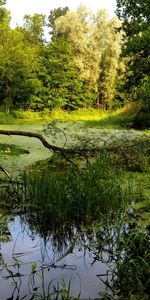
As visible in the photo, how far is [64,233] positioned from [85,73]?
1216 inches

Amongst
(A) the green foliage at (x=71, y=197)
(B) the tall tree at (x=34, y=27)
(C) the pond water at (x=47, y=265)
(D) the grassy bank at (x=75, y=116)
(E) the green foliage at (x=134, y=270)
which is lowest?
(C) the pond water at (x=47, y=265)

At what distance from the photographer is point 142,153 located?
8133 mm

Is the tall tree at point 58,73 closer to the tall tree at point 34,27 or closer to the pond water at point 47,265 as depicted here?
the tall tree at point 34,27

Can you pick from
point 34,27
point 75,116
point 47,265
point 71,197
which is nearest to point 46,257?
point 47,265

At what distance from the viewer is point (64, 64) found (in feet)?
106

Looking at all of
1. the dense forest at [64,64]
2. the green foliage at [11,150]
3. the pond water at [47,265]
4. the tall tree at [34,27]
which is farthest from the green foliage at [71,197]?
the tall tree at [34,27]

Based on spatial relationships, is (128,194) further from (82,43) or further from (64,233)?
(82,43)

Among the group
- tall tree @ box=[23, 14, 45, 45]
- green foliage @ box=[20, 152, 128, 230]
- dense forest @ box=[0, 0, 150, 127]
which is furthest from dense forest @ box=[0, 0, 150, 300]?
tall tree @ box=[23, 14, 45, 45]

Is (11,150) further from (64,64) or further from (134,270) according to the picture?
(64,64)

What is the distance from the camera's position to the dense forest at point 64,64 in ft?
88.3

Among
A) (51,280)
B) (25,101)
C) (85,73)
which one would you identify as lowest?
(51,280)

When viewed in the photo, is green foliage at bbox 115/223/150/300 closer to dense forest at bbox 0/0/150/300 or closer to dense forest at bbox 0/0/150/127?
dense forest at bbox 0/0/150/300

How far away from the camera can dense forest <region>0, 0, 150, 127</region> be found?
26.9 meters

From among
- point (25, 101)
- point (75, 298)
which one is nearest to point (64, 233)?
point (75, 298)
